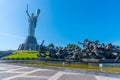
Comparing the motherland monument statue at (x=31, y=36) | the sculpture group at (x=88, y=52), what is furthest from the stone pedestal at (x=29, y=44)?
the sculpture group at (x=88, y=52)

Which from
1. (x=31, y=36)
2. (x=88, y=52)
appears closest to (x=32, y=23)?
(x=31, y=36)

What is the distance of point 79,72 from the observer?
19406 millimetres

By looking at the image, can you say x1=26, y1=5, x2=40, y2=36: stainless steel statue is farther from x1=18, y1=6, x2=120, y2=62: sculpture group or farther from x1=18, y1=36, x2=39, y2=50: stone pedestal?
x1=18, y1=6, x2=120, y2=62: sculpture group

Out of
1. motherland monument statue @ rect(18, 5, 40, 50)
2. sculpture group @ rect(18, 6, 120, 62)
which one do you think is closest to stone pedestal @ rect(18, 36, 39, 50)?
motherland monument statue @ rect(18, 5, 40, 50)

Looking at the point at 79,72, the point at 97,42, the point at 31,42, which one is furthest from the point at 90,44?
the point at 31,42

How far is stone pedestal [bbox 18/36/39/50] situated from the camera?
4523 inches

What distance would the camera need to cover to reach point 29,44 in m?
116

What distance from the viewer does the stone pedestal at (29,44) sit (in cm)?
11488

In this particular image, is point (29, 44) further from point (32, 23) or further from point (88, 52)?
point (88, 52)

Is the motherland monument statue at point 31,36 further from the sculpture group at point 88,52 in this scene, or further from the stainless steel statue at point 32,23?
the sculpture group at point 88,52

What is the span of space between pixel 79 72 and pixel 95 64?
4699 mm

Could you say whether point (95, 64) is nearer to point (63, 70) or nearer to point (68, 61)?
point (63, 70)

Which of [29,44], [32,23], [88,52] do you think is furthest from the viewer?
[32,23]

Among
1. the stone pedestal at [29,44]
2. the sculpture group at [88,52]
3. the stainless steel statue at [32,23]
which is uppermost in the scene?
the stainless steel statue at [32,23]
